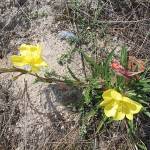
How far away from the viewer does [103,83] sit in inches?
110

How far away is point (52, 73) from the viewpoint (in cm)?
298

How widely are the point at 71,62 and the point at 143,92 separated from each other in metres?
0.64

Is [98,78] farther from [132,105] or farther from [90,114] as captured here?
[132,105]

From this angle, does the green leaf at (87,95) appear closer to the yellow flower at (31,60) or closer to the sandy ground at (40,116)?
the sandy ground at (40,116)

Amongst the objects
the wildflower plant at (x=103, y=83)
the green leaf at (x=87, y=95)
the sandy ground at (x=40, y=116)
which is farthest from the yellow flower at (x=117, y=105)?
the sandy ground at (x=40, y=116)

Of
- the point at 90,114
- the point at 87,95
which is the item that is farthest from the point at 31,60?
the point at 90,114

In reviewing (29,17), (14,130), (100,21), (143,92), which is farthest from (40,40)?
(143,92)

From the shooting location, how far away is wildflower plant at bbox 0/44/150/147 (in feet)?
7.94

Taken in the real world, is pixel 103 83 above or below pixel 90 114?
above

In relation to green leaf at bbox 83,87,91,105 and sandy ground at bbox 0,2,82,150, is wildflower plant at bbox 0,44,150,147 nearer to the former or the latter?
green leaf at bbox 83,87,91,105

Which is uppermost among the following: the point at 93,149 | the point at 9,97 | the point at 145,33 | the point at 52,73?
the point at 145,33

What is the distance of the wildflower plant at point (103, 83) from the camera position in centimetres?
242

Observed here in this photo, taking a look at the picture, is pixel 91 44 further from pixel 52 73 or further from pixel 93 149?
pixel 93 149

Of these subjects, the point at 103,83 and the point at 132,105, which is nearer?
the point at 132,105
